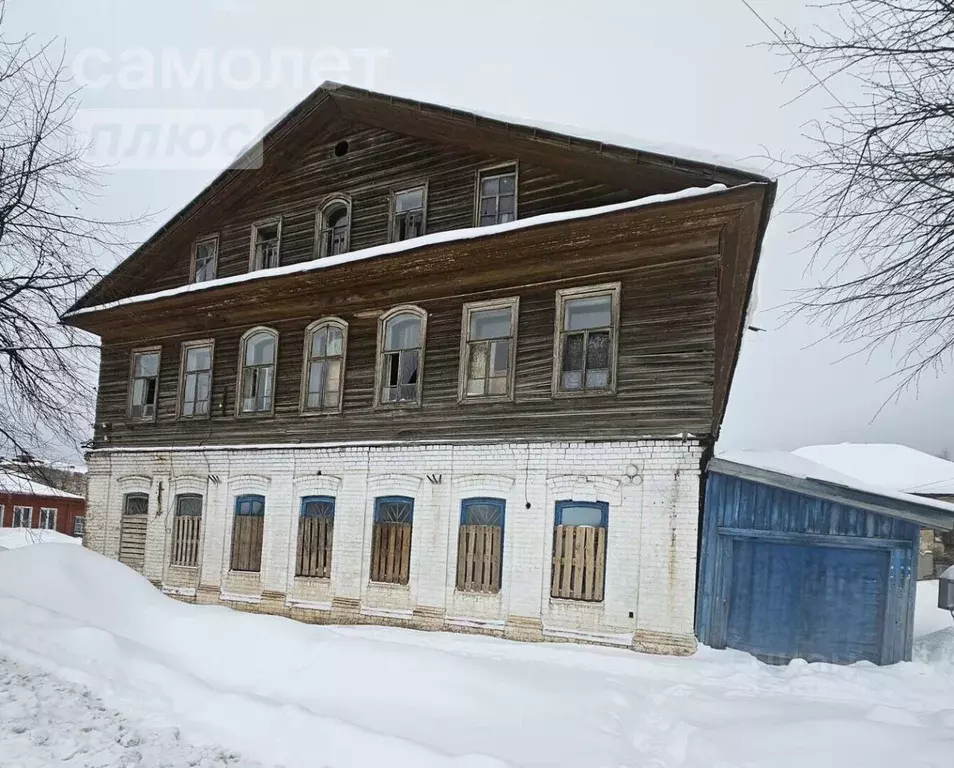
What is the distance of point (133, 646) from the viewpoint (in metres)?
8.90

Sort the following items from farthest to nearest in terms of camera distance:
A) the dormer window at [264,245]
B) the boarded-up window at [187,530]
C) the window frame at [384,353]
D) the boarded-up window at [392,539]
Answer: the dormer window at [264,245] → the boarded-up window at [187,530] → the window frame at [384,353] → the boarded-up window at [392,539]

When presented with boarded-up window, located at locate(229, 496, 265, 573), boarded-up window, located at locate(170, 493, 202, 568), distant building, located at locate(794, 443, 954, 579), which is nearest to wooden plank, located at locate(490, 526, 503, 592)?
boarded-up window, located at locate(229, 496, 265, 573)

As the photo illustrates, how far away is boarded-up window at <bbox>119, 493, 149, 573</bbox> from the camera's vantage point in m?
17.1

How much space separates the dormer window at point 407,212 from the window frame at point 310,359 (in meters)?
2.02

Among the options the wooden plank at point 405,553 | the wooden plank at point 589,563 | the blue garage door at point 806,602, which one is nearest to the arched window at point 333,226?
the wooden plank at point 405,553

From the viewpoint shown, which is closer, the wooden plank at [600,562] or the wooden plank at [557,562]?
the wooden plank at [600,562]

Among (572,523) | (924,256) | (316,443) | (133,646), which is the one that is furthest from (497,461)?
(924,256)

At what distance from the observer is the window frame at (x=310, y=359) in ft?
48.0

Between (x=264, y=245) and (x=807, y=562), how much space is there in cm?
1284

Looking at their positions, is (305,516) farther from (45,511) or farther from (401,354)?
(45,511)

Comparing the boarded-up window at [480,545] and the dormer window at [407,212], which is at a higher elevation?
the dormer window at [407,212]

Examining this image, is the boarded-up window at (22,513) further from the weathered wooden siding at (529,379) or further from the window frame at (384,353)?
the window frame at (384,353)

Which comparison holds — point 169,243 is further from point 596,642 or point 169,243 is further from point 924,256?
point 924,256

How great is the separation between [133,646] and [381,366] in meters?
6.75
